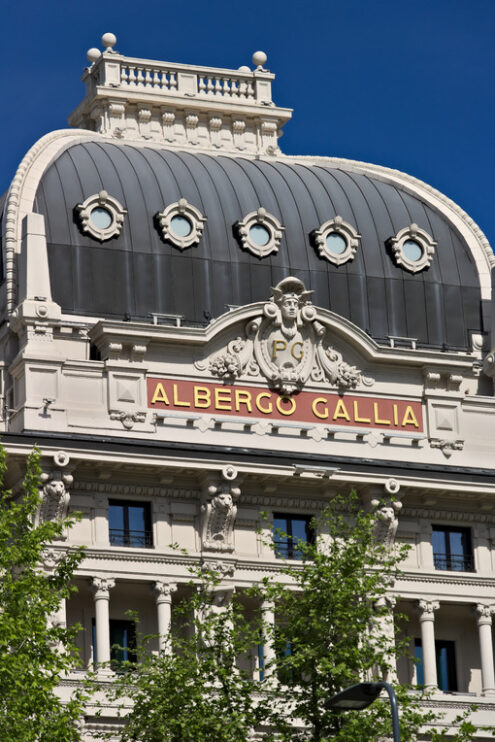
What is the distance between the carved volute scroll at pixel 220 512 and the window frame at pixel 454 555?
7.77 m

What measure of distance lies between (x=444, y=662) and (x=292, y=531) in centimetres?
726

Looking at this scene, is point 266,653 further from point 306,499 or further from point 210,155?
point 210,155

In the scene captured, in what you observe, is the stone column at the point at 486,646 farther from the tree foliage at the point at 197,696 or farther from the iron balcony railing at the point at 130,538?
the tree foliage at the point at 197,696

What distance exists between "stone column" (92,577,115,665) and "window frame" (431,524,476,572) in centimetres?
1208

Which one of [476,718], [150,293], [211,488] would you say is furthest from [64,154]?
[476,718]

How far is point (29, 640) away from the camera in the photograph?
70.6 m

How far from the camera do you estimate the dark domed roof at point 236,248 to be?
307ft

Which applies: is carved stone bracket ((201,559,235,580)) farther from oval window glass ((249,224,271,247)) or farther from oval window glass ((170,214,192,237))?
oval window glass ((249,224,271,247))

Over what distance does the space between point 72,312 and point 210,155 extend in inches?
413

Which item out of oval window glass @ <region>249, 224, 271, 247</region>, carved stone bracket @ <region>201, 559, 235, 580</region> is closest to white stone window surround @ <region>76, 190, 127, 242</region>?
oval window glass @ <region>249, 224, 271, 247</region>

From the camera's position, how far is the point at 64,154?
95.9 meters

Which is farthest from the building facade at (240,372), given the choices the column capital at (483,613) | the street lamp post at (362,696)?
the street lamp post at (362,696)

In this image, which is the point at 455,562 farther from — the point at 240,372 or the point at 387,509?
the point at 240,372

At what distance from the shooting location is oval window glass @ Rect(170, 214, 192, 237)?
9462 centimetres
